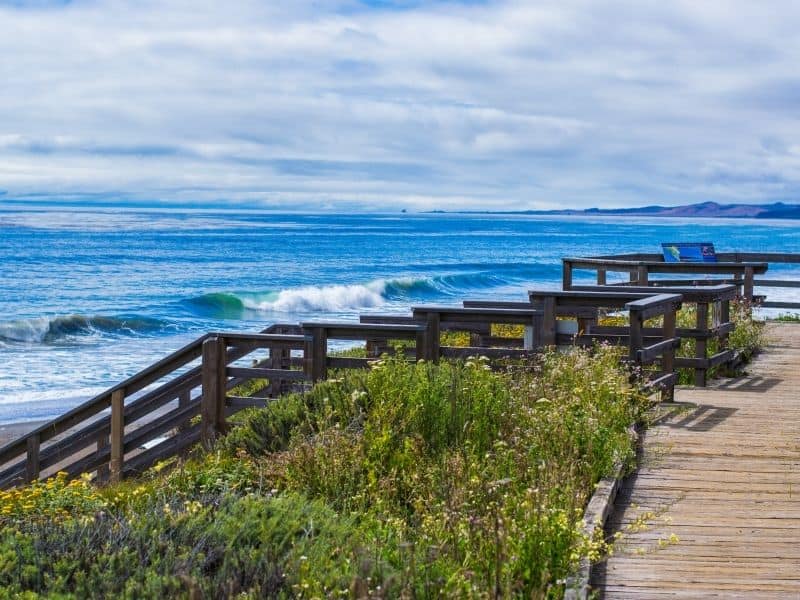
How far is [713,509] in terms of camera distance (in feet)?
21.8

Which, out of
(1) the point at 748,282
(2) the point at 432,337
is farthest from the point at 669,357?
(1) the point at 748,282

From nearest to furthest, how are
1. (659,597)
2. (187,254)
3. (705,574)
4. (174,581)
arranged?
(174,581) → (659,597) → (705,574) → (187,254)

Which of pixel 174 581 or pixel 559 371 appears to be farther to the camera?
pixel 559 371

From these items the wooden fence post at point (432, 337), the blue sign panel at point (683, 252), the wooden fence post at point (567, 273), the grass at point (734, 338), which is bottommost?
the grass at point (734, 338)

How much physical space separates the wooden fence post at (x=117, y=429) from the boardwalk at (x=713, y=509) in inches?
215

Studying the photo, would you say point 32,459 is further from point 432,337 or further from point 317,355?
point 432,337

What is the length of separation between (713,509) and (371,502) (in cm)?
217

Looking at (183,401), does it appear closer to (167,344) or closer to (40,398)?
(40,398)

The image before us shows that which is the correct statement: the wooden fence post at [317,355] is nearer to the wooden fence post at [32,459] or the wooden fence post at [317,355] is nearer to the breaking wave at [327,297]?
the wooden fence post at [32,459]

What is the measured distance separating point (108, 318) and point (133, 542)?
118 ft

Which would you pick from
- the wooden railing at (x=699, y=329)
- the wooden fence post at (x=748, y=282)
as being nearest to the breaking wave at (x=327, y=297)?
the wooden fence post at (x=748, y=282)

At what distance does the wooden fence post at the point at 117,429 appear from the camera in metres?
11.0

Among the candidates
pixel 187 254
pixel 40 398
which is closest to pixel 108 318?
pixel 40 398

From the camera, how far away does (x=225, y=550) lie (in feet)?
14.9
